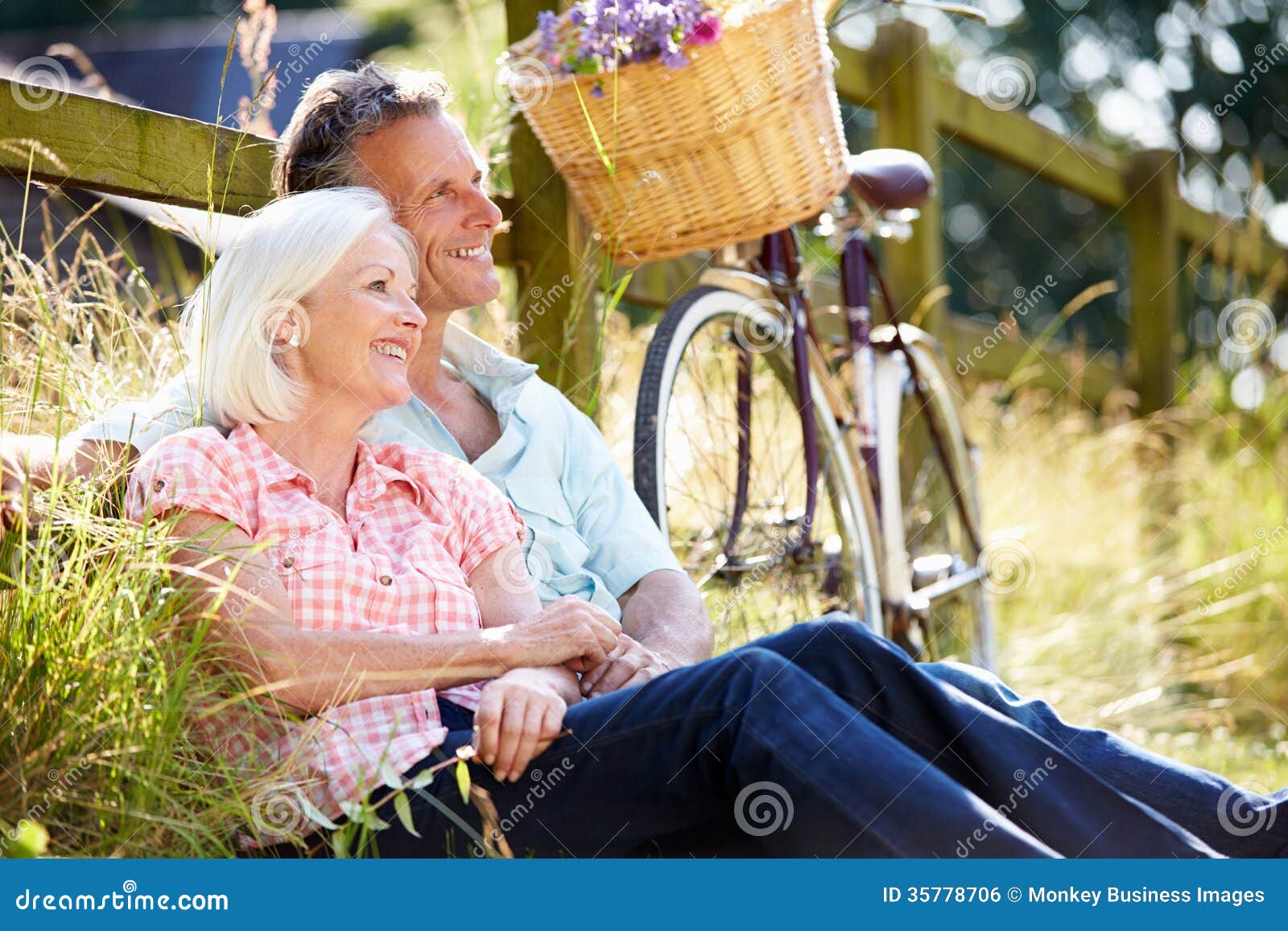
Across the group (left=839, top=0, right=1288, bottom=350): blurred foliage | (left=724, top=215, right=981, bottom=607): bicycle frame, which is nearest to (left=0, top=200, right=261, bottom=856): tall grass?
(left=724, top=215, right=981, bottom=607): bicycle frame

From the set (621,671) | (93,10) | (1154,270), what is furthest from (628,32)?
(93,10)

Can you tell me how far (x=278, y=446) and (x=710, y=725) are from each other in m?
0.65

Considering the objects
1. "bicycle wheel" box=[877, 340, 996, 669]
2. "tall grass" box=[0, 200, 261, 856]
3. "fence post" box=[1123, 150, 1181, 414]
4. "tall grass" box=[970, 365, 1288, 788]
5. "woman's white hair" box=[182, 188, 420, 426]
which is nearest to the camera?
"tall grass" box=[0, 200, 261, 856]

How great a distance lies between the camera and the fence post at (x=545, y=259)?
9.09 ft

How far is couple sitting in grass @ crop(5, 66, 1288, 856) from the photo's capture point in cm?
156

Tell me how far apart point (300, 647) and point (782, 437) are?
1.49 meters

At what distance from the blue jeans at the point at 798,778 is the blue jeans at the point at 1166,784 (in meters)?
0.08

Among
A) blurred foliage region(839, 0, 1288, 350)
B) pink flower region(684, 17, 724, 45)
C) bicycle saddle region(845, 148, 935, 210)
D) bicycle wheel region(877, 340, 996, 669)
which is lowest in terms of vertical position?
blurred foliage region(839, 0, 1288, 350)

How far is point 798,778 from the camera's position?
1511mm

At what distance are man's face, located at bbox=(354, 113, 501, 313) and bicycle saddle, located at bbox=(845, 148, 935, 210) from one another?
113 centimetres

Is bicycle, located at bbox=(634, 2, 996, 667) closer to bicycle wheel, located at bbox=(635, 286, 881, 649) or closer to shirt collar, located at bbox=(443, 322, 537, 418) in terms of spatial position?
bicycle wheel, located at bbox=(635, 286, 881, 649)

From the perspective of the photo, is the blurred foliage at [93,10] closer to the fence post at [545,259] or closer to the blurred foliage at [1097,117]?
the blurred foliage at [1097,117]

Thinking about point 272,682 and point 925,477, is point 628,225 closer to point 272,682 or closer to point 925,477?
point 272,682

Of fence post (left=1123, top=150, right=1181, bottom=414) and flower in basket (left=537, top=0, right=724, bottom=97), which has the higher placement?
flower in basket (left=537, top=0, right=724, bottom=97)
